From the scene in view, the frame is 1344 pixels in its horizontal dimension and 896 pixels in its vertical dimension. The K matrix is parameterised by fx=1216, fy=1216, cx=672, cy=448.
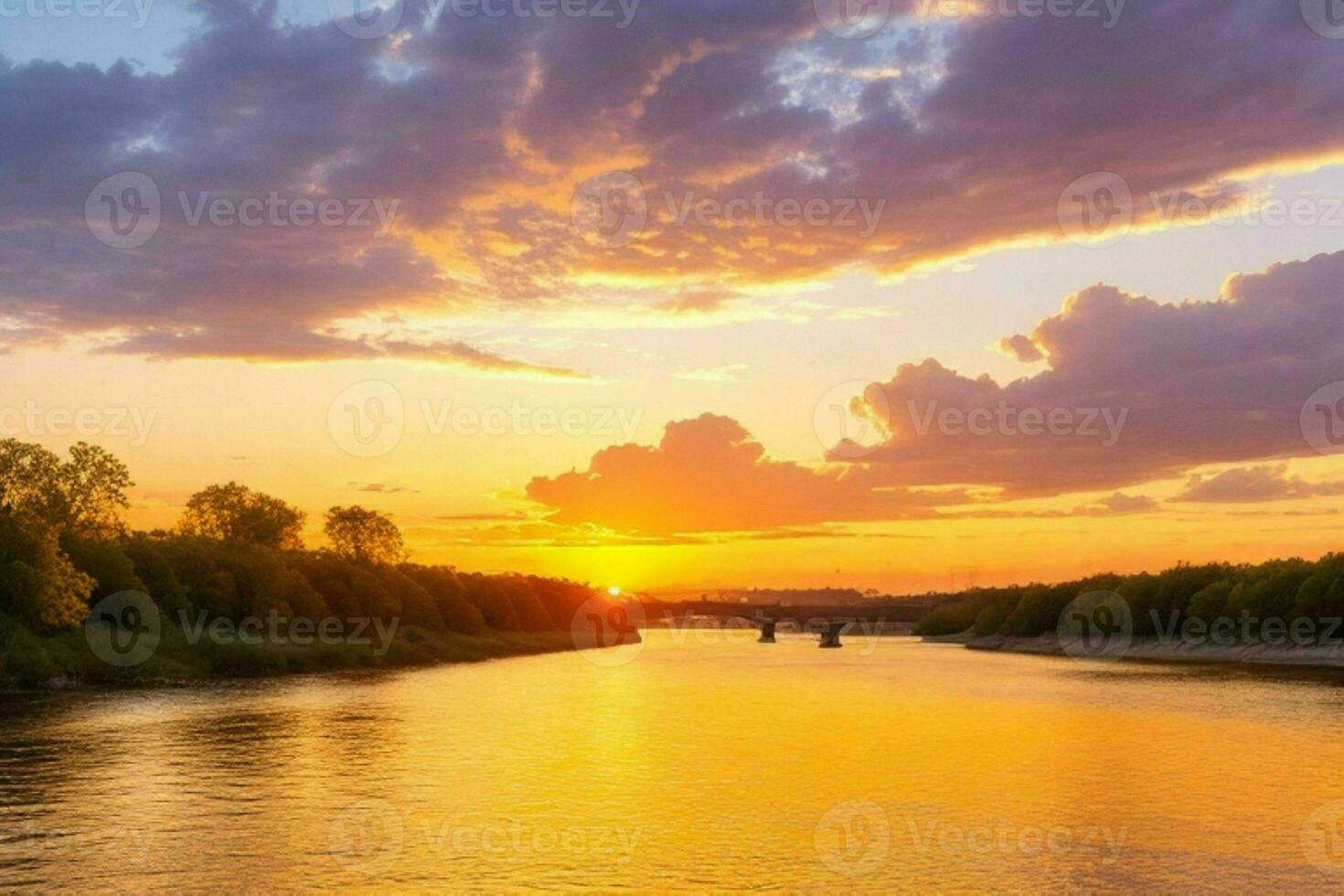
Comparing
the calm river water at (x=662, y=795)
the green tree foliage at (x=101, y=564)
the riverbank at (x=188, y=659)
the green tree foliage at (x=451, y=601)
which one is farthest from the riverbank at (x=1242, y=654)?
the green tree foliage at (x=101, y=564)

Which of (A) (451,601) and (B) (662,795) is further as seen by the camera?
(A) (451,601)

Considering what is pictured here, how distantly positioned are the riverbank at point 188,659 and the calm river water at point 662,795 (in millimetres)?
5419

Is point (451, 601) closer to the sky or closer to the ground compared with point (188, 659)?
closer to the sky

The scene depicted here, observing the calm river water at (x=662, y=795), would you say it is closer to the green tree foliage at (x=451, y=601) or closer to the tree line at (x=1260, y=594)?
the tree line at (x=1260, y=594)

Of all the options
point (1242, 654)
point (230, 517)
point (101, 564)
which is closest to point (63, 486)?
point (101, 564)

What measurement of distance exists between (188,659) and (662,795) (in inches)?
3114

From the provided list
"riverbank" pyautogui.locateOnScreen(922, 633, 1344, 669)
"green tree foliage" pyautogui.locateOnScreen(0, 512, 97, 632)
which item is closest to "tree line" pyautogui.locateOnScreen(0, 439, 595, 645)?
"green tree foliage" pyautogui.locateOnScreen(0, 512, 97, 632)

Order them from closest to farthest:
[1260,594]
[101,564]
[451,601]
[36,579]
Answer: [36,579]
[101,564]
[1260,594]
[451,601]

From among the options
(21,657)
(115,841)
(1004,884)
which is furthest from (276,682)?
(1004,884)

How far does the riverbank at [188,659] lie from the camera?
90375 mm

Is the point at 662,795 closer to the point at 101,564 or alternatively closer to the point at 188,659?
the point at 188,659

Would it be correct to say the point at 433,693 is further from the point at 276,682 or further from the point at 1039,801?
the point at 1039,801

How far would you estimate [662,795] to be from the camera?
4831cm

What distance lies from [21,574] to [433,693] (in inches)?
1296
